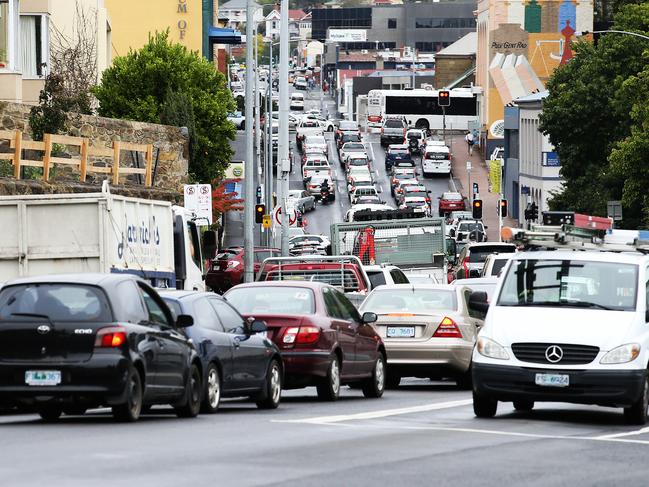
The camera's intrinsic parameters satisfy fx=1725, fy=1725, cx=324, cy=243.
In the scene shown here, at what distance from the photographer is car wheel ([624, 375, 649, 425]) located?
1734cm

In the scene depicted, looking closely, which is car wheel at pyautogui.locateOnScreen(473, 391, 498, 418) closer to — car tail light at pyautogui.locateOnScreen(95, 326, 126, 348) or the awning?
car tail light at pyautogui.locateOnScreen(95, 326, 126, 348)

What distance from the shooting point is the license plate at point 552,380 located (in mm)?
17172

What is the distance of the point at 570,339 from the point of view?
1728 cm

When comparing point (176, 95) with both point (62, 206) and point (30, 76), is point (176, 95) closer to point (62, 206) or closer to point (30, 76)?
point (30, 76)

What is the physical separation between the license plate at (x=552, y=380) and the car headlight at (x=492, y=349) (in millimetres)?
434

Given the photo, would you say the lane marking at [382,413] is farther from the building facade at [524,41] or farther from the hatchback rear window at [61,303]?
the building facade at [524,41]

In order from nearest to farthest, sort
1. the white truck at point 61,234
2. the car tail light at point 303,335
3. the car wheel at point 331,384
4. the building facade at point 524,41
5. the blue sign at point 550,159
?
the car tail light at point 303,335 → the car wheel at point 331,384 → the white truck at point 61,234 → the blue sign at point 550,159 → the building facade at point 524,41

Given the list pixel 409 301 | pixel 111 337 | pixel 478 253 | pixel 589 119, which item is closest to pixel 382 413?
pixel 111 337

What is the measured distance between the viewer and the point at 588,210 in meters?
79.3

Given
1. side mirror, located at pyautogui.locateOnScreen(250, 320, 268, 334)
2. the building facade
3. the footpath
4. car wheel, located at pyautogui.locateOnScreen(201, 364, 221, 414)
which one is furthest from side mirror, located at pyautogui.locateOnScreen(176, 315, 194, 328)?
the building facade

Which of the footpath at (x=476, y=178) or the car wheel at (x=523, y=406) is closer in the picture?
the car wheel at (x=523, y=406)

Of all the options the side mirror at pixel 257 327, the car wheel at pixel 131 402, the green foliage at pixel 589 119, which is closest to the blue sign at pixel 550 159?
the green foliage at pixel 589 119

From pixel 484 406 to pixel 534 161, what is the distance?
90.1 meters

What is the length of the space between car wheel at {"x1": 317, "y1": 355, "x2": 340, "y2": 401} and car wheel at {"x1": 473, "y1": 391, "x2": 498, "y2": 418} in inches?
110
